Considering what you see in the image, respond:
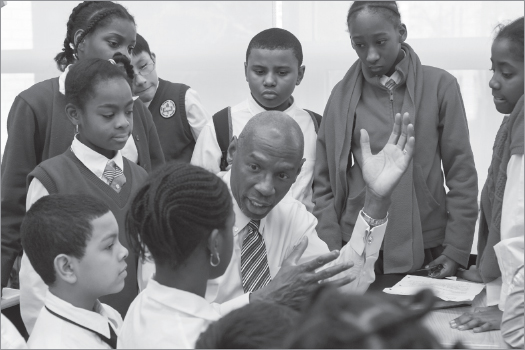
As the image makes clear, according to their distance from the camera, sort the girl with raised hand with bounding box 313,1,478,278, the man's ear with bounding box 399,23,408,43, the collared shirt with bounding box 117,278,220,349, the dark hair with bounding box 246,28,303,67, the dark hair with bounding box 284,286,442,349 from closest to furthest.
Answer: the dark hair with bounding box 284,286,442,349, the collared shirt with bounding box 117,278,220,349, the girl with raised hand with bounding box 313,1,478,278, the man's ear with bounding box 399,23,408,43, the dark hair with bounding box 246,28,303,67

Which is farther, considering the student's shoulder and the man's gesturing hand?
the student's shoulder

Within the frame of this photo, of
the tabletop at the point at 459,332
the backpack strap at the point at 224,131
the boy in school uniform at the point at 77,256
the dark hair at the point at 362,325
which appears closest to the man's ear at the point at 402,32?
the backpack strap at the point at 224,131

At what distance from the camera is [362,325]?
2.35 feet

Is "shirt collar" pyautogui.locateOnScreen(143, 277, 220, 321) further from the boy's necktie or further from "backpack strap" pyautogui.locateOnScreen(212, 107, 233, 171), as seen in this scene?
"backpack strap" pyautogui.locateOnScreen(212, 107, 233, 171)

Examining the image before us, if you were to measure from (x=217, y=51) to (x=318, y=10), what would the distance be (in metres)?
0.65

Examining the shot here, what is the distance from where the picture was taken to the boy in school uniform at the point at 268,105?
2.51 m

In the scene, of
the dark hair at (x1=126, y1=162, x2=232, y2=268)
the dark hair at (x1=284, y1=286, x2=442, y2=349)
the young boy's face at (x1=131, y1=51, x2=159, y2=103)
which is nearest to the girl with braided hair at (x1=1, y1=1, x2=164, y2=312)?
the young boy's face at (x1=131, y1=51, x2=159, y2=103)

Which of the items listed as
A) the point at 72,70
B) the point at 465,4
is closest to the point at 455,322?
the point at 72,70

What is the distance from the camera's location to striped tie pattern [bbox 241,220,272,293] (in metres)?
1.87

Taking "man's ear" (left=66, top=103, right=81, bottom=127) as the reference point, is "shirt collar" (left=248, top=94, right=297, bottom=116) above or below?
below

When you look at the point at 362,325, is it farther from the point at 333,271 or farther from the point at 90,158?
the point at 90,158

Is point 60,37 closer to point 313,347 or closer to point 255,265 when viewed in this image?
point 255,265

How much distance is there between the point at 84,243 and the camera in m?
1.59

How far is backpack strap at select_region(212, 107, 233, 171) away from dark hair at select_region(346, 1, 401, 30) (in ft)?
1.90
